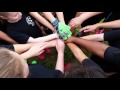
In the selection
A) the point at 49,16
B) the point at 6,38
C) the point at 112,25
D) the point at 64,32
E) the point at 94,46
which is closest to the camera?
the point at 94,46

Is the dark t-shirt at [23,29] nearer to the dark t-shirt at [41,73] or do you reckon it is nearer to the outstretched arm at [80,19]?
the outstretched arm at [80,19]

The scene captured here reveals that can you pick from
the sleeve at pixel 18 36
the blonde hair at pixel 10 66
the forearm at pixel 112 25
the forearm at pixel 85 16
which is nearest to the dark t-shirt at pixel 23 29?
the sleeve at pixel 18 36

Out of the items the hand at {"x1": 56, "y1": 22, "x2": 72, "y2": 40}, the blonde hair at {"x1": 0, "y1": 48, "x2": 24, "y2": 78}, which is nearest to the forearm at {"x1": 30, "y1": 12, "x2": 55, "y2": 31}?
the hand at {"x1": 56, "y1": 22, "x2": 72, "y2": 40}

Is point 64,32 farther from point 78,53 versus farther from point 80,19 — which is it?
point 80,19

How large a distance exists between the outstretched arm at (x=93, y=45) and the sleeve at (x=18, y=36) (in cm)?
47

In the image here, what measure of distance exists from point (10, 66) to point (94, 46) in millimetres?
734

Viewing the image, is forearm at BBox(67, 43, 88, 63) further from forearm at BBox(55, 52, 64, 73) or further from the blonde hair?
the blonde hair

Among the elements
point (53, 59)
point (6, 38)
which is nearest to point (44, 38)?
point (6, 38)

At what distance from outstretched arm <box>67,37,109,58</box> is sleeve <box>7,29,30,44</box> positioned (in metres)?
0.47

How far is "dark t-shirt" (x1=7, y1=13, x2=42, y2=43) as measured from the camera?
2.47 meters

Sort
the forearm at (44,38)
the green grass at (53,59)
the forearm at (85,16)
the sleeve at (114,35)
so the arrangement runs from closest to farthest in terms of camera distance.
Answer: the sleeve at (114,35) < the forearm at (44,38) < the forearm at (85,16) < the green grass at (53,59)

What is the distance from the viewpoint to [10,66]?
161 cm

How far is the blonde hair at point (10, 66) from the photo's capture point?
159 cm
